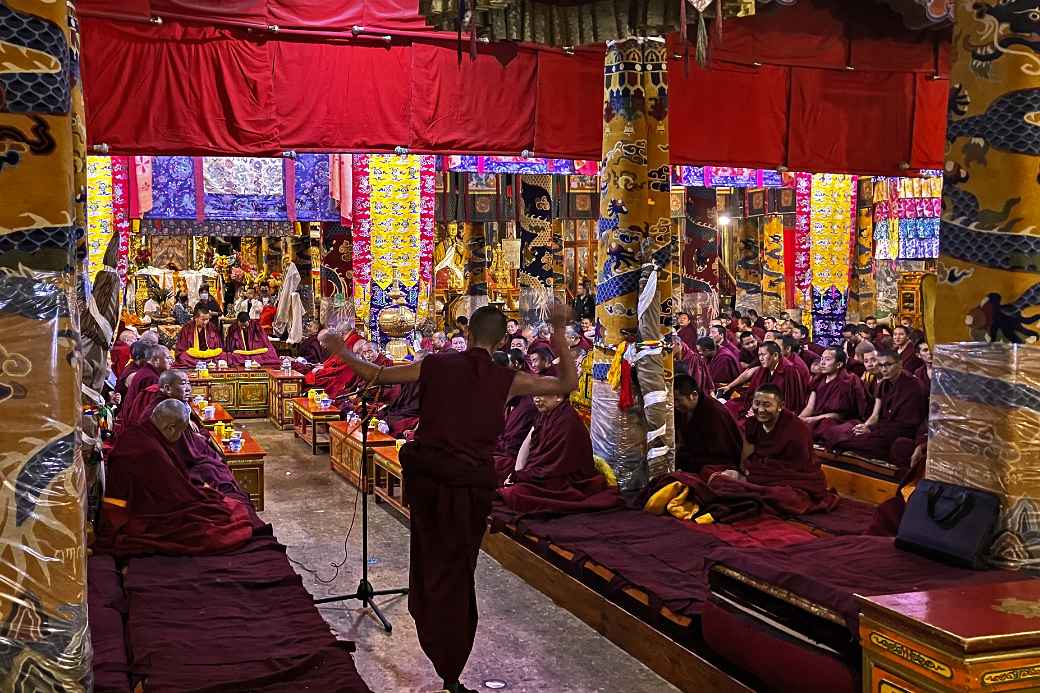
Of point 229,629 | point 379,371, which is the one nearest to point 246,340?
point 229,629

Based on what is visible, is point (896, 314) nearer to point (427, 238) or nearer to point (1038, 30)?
point (427, 238)

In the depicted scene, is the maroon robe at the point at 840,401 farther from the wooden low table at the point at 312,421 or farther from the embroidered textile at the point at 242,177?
the embroidered textile at the point at 242,177

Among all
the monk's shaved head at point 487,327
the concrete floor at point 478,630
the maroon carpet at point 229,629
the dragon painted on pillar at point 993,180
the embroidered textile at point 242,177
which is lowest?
the concrete floor at point 478,630

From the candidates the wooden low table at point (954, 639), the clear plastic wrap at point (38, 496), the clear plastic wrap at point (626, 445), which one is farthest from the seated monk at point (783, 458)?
the clear plastic wrap at point (38, 496)

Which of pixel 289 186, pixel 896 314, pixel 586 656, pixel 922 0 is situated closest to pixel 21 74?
pixel 586 656

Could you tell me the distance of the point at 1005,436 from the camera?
14.8 ft

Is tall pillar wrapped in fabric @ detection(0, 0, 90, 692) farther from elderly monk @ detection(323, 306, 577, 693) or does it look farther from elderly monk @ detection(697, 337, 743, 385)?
elderly monk @ detection(697, 337, 743, 385)

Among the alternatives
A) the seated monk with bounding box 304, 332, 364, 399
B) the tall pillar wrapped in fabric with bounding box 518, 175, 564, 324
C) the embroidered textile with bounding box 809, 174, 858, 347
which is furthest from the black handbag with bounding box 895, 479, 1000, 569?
the tall pillar wrapped in fabric with bounding box 518, 175, 564, 324

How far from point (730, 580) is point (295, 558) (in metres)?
3.38

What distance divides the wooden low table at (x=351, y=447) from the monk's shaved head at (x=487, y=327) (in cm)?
434

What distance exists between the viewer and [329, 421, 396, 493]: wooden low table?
341 inches

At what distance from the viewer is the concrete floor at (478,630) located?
473 centimetres

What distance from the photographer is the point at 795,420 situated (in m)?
7.30

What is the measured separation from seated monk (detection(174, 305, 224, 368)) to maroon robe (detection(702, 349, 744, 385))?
7216 millimetres
